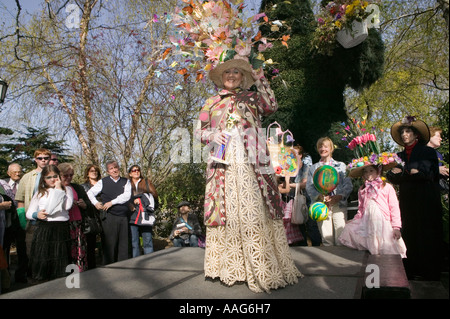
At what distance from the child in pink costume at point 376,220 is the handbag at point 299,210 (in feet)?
2.60

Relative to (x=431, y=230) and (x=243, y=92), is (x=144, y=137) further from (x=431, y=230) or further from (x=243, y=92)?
(x=431, y=230)

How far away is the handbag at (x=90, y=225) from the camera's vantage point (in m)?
5.87

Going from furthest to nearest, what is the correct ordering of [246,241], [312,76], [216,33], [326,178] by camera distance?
[312,76] < [326,178] < [216,33] < [246,241]

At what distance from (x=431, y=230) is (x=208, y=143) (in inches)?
99.9

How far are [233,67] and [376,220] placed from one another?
99.0 inches

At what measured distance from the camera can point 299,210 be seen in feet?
18.9

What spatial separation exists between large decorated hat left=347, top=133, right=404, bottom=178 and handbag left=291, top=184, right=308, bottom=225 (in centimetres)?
97

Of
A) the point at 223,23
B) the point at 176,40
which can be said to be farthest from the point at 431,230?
the point at 176,40

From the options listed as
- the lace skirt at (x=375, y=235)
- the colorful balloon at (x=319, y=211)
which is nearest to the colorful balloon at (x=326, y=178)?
the colorful balloon at (x=319, y=211)

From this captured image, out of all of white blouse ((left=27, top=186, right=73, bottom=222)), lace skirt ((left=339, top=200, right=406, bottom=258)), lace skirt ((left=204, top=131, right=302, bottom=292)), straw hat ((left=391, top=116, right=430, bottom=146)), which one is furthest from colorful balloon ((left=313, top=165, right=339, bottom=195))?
white blouse ((left=27, top=186, right=73, bottom=222))

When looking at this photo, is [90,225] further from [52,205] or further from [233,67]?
[233,67]

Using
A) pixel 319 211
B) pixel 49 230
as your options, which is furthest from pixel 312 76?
pixel 49 230

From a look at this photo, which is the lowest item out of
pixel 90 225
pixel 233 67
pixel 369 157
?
pixel 90 225

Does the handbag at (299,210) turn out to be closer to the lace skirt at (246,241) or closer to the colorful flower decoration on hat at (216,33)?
the lace skirt at (246,241)
